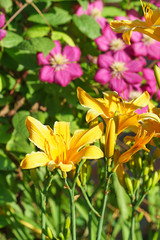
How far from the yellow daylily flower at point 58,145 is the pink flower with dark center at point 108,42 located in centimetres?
67

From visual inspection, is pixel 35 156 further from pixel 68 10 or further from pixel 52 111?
pixel 68 10

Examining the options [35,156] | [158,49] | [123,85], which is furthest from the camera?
[158,49]

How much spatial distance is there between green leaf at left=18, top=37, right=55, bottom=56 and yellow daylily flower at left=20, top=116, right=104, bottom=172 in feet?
1.51

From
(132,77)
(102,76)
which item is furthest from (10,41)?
(132,77)

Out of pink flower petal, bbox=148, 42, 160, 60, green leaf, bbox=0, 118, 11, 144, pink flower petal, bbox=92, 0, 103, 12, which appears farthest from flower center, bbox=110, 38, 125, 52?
green leaf, bbox=0, 118, 11, 144

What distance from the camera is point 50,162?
649 millimetres

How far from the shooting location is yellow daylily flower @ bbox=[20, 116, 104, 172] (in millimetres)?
641

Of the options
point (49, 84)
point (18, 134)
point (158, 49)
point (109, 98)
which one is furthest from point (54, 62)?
point (109, 98)

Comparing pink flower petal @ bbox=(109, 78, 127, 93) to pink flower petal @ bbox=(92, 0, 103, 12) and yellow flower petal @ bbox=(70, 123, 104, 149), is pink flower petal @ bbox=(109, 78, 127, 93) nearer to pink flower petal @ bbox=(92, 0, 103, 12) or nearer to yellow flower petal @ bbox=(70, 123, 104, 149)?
pink flower petal @ bbox=(92, 0, 103, 12)

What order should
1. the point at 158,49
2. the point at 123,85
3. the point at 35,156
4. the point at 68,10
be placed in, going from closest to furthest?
the point at 35,156, the point at 123,85, the point at 158,49, the point at 68,10

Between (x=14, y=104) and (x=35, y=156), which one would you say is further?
(x=14, y=104)

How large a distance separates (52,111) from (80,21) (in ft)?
1.15

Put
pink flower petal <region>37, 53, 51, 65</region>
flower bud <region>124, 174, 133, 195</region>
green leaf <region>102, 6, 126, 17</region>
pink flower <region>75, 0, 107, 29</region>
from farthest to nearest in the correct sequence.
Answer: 1. green leaf <region>102, 6, 126, 17</region>
2. pink flower <region>75, 0, 107, 29</region>
3. pink flower petal <region>37, 53, 51, 65</region>
4. flower bud <region>124, 174, 133, 195</region>

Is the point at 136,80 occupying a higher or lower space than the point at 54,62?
lower
